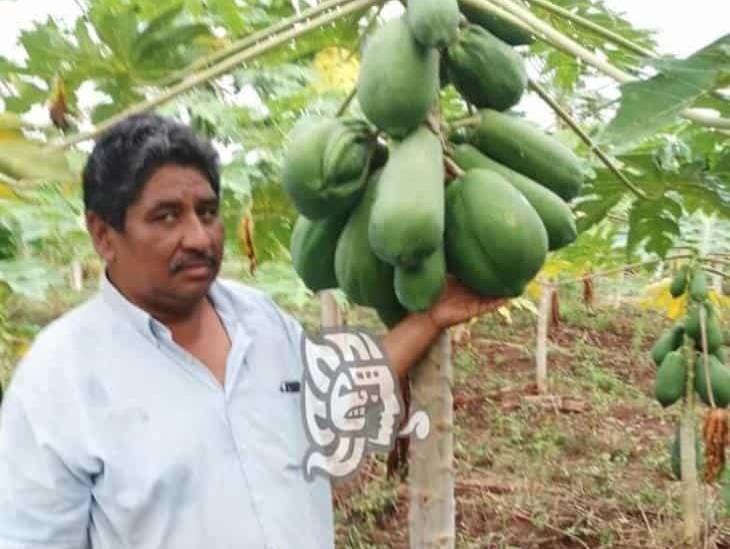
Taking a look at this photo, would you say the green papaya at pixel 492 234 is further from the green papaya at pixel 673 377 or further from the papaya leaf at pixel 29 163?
the green papaya at pixel 673 377

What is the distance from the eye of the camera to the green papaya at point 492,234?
137 cm

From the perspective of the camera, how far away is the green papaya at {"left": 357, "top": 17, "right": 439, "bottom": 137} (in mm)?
1370

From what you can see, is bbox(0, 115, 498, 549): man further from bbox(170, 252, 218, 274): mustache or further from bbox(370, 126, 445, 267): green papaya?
bbox(370, 126, 445, 267): green papaya

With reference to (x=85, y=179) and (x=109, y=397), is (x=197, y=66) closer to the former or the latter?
(x=85, y=179)

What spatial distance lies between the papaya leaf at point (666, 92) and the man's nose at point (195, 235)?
57 cm

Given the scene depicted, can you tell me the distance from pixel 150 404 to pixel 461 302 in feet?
1.47

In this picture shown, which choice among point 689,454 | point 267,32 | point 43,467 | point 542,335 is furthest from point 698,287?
point 542,335

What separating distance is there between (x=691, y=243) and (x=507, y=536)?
150cm

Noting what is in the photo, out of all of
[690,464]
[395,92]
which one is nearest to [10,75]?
[395,92]

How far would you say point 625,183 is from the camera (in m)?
2.06

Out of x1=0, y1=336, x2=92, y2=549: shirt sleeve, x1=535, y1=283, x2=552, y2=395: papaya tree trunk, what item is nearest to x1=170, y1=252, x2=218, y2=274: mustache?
x1=0, y1=336, x2=92, y2=549: shirt sleeve

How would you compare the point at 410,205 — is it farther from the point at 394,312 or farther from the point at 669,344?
the point at 669,344

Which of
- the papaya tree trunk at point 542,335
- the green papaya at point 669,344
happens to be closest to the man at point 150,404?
the green papaya at point 669,344

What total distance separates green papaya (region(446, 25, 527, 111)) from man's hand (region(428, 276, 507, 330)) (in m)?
0.26
